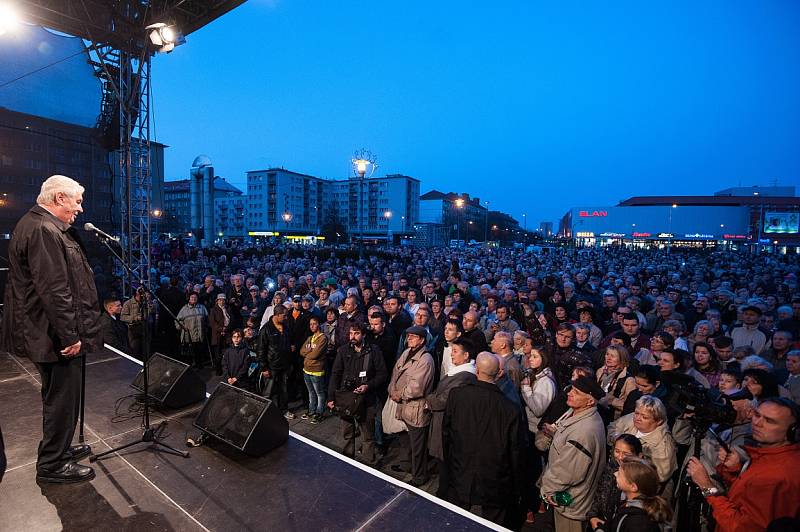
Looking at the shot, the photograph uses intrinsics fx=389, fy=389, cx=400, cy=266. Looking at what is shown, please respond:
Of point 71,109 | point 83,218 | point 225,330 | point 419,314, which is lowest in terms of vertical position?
point 225,330

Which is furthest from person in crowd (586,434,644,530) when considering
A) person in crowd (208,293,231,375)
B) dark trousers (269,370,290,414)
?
person in crowd (208,293,231,375)

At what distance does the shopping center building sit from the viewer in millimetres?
65000

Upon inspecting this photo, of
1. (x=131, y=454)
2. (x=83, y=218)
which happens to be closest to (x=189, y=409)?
(x=131, y=454)

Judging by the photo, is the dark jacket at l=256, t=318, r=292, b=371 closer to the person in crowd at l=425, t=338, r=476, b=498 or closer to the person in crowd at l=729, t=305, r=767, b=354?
the person in crowd at l=425, t=338, r=476, b=498

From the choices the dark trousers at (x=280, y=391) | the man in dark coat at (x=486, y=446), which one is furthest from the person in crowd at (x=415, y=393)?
the dark trousers at (x=280, y=391)

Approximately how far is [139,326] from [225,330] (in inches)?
56.0

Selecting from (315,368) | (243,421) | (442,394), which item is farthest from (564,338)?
(243,421)

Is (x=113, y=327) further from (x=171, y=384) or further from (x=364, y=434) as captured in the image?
(x=364, y=434)

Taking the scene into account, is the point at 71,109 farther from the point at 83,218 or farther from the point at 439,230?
the point at 439,230

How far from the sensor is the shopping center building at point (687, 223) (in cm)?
6500

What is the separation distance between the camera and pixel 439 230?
300 ft

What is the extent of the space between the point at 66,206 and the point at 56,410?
1243 mm

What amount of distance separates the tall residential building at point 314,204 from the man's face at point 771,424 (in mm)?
81521

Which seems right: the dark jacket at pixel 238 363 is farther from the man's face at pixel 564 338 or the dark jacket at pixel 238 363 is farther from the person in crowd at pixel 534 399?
the man's face at pixel 564 338
